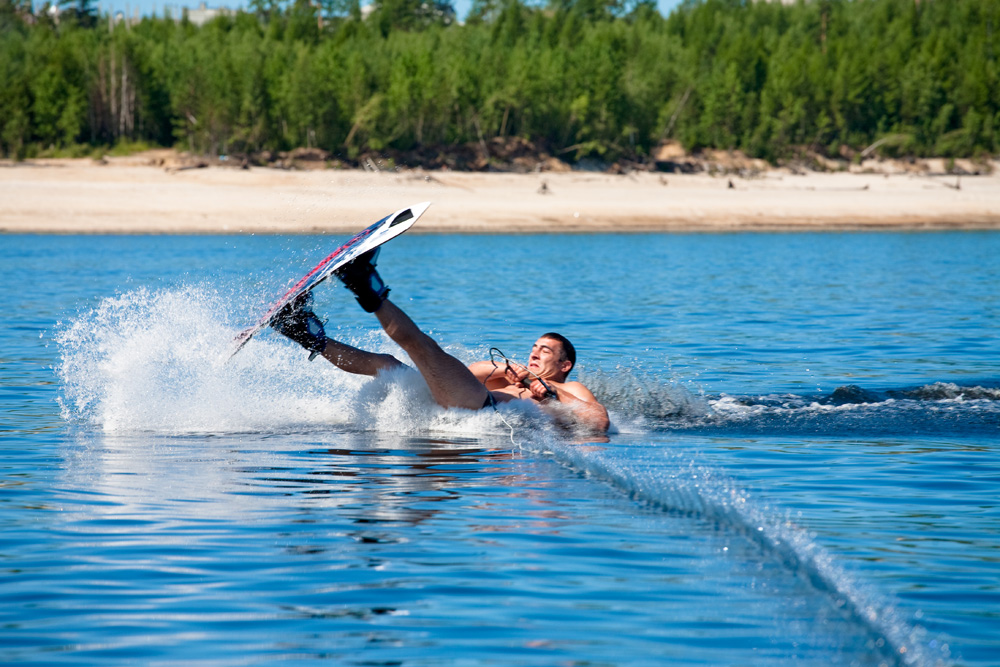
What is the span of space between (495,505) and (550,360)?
2.66 m

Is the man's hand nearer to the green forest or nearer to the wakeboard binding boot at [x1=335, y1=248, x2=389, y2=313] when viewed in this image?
the wakeboard binding boot at [x1=335, y1=248, x2=389, y2=313]

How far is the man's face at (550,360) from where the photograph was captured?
29.3 feet

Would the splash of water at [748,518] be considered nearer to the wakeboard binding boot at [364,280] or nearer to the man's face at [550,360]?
the man's face at [550,360]

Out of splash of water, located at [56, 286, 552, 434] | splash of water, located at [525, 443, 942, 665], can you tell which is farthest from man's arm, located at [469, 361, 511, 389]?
splash of water, located at [525, 443, 942, 665]

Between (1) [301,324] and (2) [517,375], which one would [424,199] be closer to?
(2) [517,375]

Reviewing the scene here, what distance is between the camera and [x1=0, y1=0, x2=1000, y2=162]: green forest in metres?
55.7

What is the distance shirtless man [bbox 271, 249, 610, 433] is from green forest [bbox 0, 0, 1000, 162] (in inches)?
1843

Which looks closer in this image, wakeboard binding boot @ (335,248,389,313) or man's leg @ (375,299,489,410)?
wakeboard binding boot @ (335,248,389,313)

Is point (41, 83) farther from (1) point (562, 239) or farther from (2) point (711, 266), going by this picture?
(2) point (711, 266)

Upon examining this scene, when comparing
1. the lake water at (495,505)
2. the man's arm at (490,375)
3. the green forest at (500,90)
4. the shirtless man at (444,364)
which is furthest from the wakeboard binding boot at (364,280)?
the green forest at (500,90)

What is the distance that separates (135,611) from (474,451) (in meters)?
3.64

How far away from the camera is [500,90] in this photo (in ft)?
197


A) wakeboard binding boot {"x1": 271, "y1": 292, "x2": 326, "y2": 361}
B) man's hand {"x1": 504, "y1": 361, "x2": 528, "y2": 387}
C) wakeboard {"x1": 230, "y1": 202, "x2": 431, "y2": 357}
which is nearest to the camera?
wakeboard {"x1": 230, "y1": 202, "x2": 431, "y2": 357}

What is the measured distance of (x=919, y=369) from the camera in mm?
12117
